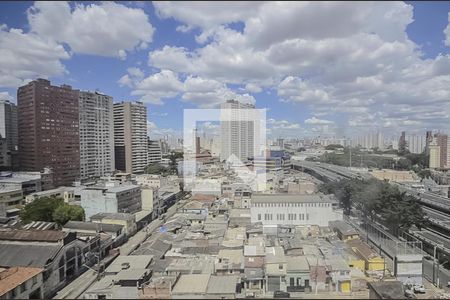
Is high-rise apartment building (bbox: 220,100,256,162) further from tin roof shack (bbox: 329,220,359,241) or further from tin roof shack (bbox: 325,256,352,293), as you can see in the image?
tin roof shack (bbox: 325,256,352,293)

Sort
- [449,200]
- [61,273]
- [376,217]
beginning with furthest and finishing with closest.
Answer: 1. [449,200]
2. [376,217]
3. [61,273]

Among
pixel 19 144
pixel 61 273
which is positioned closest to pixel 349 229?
pixel 61 273

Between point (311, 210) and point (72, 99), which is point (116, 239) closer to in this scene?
point (311, 210)

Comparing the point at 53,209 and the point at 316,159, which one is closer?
the point at 53,209

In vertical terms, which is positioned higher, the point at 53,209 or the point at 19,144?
the point at 19,144

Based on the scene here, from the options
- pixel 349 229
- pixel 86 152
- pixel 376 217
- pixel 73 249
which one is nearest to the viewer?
pixel 73 249

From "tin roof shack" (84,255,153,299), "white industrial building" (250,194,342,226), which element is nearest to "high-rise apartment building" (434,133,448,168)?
"white industrial building" (250,194,342,226)

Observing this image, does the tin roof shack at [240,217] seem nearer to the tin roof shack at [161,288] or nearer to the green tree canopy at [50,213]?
the tin roof shack at [161,288]
